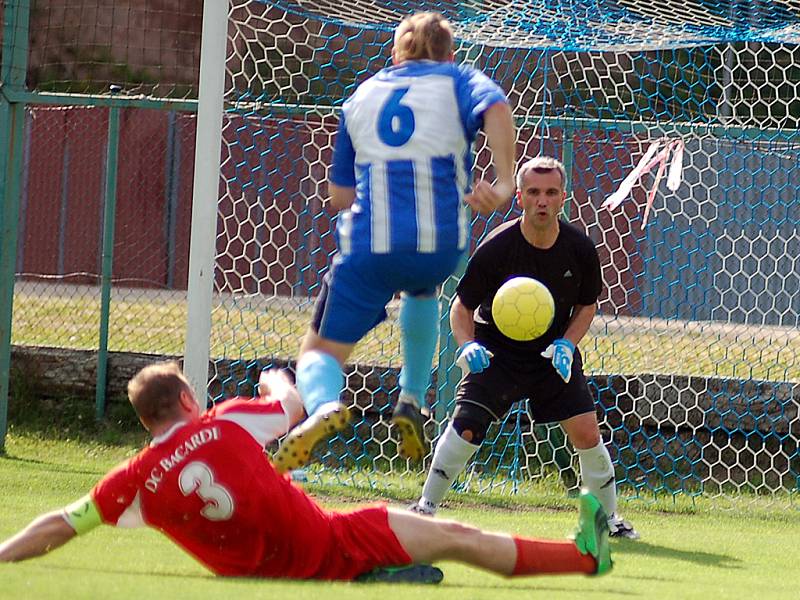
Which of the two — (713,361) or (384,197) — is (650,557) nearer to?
(384,197)

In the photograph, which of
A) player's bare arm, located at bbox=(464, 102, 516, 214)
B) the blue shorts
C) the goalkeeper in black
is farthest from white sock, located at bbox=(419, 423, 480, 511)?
player's bare arm, located at bbox=(464, 102, 516, 214)

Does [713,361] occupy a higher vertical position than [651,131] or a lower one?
lower

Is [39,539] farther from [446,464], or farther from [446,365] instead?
[446,365]

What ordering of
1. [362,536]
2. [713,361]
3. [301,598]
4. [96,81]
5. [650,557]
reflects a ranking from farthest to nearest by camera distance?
[96,81] → [713,361] → [650,557] → [362,536] → [301,598]

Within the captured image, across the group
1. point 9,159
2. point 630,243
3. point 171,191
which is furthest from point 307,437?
point 171,191

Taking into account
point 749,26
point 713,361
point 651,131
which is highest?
point 749,26

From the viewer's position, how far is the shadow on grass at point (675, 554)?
6223 mm

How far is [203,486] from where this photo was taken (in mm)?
4516

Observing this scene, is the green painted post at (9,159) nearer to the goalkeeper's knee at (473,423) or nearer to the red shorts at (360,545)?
the goalkeeper's knee at (473,423)

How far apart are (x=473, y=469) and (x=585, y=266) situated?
95.2 inches

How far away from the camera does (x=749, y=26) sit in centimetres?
899

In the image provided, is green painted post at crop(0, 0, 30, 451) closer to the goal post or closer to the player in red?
the goal post

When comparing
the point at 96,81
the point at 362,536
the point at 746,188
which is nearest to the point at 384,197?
the point at 362,536

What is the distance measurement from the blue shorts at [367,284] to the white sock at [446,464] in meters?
1.58
